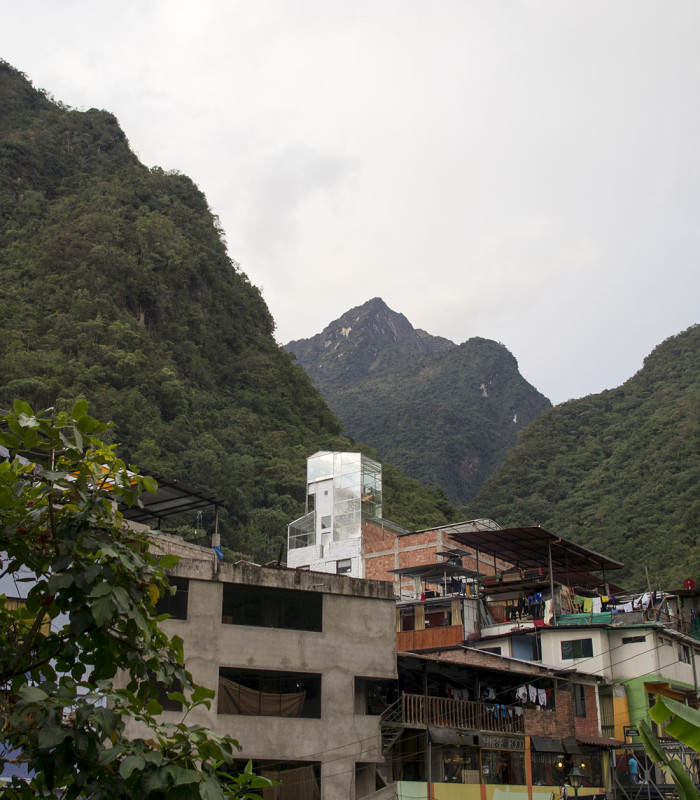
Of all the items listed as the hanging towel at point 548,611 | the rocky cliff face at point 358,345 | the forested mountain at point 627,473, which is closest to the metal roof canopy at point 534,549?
the hanging towel at point 548,611

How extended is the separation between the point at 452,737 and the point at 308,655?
414cm

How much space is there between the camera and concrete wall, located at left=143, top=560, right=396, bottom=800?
17.8 metres

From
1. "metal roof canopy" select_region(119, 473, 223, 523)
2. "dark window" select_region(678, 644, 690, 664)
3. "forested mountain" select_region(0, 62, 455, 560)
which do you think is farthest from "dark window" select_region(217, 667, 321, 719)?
"forested mountain" select_region(0, 62, 455, 560)

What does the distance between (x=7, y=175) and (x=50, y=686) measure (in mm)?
74143

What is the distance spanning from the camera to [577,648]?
26.5 m

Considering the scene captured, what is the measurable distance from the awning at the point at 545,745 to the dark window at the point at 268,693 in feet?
23.1

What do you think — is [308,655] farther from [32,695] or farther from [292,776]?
[32,695]

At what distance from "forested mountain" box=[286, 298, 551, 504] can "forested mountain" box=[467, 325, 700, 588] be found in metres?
27.9

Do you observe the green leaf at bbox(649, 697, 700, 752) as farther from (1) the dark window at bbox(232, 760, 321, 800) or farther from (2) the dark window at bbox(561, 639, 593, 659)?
(2) the dark window at bbox(561, 639, 593, 659)

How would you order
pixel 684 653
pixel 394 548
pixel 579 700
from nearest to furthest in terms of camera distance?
pixel 579 700 → pixel 684 653 → pixel 394 548

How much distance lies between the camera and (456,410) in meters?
135

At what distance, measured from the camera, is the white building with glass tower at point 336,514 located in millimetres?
47250

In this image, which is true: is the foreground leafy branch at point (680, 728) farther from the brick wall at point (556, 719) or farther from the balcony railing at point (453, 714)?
the brick wall at point (556, 719)

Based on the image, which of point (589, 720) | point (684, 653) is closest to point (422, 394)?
point (684, 653)
